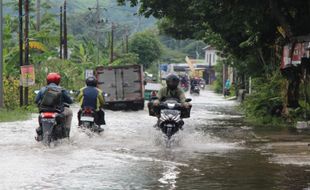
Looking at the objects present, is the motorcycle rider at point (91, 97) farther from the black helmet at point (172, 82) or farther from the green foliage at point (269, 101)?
the green foliage at point (269, 101)

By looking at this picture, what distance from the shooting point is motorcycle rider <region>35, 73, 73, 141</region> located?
1504 cm

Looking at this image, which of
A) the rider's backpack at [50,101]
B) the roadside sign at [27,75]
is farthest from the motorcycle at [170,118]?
the roadside sign at [27,75]

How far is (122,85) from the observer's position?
3675 cm

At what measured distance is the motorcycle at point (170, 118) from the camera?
51.0ft

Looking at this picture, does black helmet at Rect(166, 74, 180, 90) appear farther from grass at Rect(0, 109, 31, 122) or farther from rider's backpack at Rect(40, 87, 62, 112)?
grass at Rect(0, 109, 31, 122)

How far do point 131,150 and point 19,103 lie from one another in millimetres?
18778

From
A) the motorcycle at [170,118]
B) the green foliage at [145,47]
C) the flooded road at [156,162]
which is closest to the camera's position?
the flooded road at [156,162]

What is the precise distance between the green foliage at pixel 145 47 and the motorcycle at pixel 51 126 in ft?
290

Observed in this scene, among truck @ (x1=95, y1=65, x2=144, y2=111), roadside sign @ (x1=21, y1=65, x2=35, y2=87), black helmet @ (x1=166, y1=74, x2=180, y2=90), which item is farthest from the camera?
truck @ (x1=95, y1=65, x2=144, y2=111)

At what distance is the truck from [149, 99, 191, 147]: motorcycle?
68.5 feet

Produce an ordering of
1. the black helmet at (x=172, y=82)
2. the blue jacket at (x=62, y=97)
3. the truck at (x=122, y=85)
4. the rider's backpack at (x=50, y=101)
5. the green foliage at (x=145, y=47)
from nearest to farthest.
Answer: the rider's backpack at (x=50, y=101)
the blue jacket at (x=62, y=97)
the black helmet at (x=172, y=82)
the truck at (x=122, y=85)
the green foliage at (x=145, y=47)

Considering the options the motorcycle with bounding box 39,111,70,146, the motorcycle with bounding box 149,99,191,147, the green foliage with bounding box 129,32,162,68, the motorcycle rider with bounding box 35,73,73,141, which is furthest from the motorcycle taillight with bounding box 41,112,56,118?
the green foliage with bounding box 129,32,162,68

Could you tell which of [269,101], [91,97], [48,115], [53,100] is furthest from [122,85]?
[48,115]

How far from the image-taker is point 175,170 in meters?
11.6
